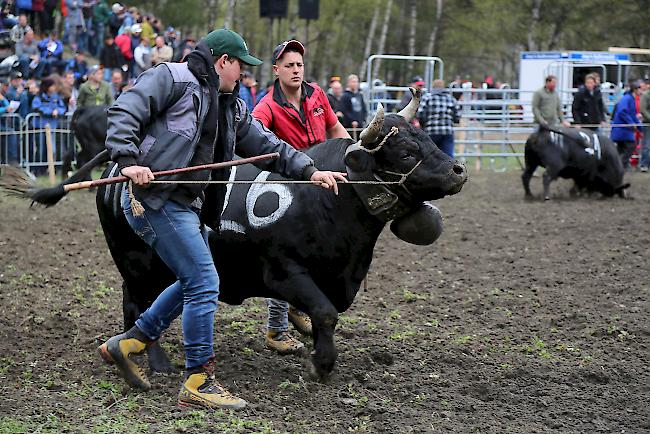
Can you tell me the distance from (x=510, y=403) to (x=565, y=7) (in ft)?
121

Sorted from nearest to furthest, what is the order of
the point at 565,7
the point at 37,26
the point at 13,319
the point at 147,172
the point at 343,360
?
1. the point at 147,172
2. the point at 343,360
3. the point at 13,319
4. the point at 37,26
5. the point at 565,7

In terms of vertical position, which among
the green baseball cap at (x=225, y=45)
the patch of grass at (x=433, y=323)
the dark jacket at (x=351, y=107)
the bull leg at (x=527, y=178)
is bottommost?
the patch of grass at (x=433, y=323)

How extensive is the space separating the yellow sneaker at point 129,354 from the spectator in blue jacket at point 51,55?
52.8 ft

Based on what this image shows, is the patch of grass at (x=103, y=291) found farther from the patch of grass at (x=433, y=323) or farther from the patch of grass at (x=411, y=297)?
the patch of grass at (x=433, y=323)

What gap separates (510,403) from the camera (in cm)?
553

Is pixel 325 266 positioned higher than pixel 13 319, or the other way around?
pixel 325 266

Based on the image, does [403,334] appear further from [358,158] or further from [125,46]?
[125,46]

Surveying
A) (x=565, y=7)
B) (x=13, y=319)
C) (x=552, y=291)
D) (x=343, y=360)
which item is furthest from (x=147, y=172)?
(x=565, y=7)

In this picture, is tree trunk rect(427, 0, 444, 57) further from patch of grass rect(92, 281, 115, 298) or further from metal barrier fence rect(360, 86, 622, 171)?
patch of grass rect(92, 281, 115, 298)

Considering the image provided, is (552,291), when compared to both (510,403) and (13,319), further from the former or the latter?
(13,319)

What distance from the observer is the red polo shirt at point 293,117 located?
659 centimetres

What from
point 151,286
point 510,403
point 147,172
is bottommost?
point 510,403

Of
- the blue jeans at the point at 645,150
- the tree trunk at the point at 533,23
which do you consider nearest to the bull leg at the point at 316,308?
the blue jeans at the point at 645,150

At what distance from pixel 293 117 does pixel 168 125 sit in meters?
1.63
